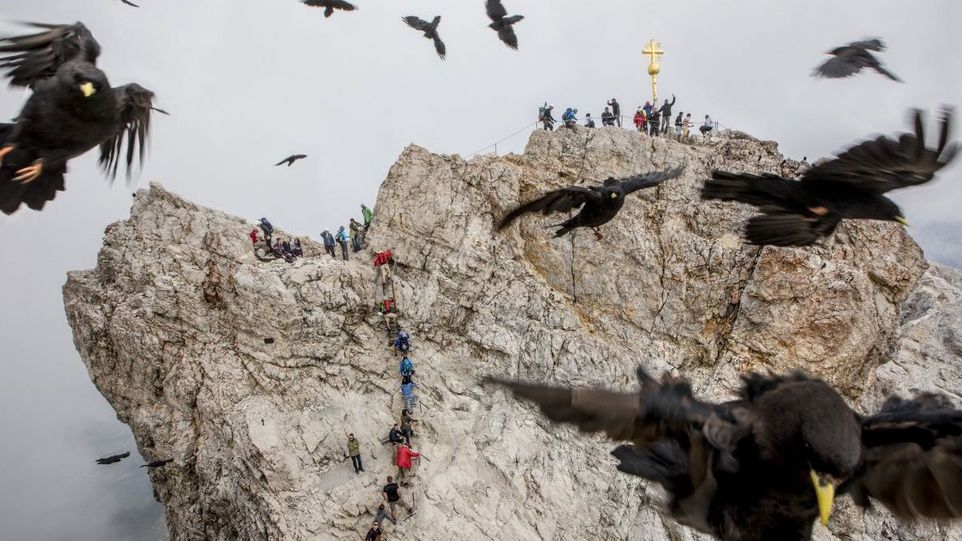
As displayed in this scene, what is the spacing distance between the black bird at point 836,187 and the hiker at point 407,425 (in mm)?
14648

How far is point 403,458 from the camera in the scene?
18.1m

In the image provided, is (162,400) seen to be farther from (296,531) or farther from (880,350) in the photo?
(880,350)

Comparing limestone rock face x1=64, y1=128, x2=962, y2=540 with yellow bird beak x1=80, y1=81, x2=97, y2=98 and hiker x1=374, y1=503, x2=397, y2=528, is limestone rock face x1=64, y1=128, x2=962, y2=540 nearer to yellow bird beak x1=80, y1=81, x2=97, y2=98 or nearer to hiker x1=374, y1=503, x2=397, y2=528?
hiker x1=374, y1=503, x2=397, y2=528

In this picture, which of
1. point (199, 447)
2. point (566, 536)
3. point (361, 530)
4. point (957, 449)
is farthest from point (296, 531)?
point (957, 449)

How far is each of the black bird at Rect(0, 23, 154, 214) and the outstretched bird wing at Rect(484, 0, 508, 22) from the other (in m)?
9.12

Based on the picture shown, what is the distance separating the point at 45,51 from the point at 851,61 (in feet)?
40.3

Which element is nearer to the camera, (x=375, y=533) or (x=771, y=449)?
(x=771, y=449)

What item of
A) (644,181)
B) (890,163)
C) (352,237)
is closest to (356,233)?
(352,237)

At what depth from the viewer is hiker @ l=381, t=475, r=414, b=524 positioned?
56.4 feet

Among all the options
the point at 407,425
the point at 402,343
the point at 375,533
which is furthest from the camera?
the point at 402,343

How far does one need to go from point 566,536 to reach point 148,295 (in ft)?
60.1

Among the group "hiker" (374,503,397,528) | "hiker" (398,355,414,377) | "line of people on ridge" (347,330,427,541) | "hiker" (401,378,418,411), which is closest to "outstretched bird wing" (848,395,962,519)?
"line of people on ridge" (347,330,427,541)

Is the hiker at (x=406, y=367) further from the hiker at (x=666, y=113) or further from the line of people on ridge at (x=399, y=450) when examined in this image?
the hiker at (x=666, y=113)

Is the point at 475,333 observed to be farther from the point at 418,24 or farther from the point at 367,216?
the point at 418,24
